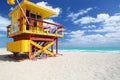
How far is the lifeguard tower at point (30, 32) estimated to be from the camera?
9.88 meters

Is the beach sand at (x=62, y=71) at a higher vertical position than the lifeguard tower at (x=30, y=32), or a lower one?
lower

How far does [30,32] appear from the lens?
391 inches

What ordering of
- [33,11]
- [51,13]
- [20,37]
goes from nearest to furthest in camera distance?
[20,37], [33,11], [51,13]

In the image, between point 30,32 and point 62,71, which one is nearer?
point 62,71

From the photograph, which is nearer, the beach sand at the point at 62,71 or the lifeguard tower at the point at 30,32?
the beach sand at the point at 62,71

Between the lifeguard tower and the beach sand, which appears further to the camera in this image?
the lifeguard tower

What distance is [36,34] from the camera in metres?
10.7

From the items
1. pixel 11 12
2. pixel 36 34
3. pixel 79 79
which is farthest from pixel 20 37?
pixel 79 79

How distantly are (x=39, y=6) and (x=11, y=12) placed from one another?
154 inches

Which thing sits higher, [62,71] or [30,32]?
[30,32]

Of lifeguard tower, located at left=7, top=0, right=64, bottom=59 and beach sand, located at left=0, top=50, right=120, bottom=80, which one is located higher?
lifeguard tower, located at left=7, top=0, right=64, bottom=59

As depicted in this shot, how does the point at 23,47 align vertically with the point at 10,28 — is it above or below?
below

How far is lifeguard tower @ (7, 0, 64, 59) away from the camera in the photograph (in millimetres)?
9875

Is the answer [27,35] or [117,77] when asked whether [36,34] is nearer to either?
[27,35]
